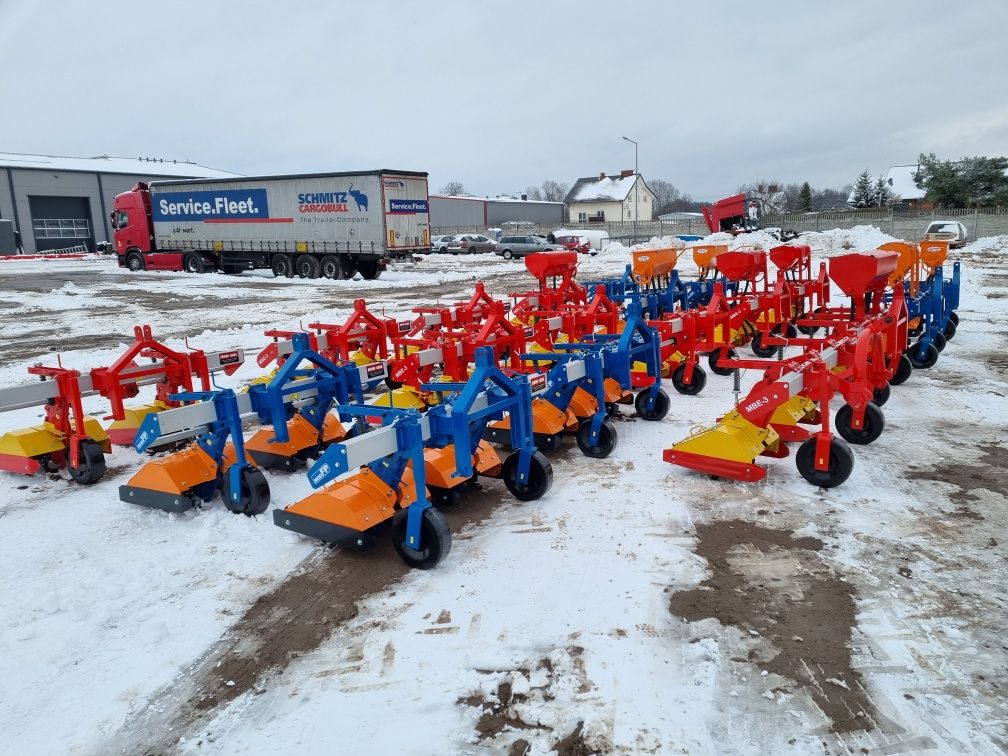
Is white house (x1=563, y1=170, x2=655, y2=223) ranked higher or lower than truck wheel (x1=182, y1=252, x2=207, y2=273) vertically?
higher

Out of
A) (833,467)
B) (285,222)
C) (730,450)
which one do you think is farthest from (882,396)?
(285,222)

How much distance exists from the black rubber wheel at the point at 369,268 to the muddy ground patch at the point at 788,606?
23466 millimetres

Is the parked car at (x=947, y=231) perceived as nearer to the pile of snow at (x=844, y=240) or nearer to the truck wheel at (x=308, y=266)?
the pile of snow at (x=844, y=240)

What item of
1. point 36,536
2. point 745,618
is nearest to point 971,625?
point 745,618

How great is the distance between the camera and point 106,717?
10.5 feet

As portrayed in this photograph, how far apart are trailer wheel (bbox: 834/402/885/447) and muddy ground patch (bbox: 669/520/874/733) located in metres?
2.39

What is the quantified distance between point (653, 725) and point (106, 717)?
2.54m

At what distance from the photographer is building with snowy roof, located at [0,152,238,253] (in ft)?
164

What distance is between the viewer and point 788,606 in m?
3.94

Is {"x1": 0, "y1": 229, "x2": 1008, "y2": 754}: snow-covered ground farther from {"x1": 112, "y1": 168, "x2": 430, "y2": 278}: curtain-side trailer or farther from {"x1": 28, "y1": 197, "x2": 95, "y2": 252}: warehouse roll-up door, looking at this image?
{"x1": 28, "y1": 197, "x2": 95, "y2": 252}: warehouse roll-up door

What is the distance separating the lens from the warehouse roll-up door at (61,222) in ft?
171

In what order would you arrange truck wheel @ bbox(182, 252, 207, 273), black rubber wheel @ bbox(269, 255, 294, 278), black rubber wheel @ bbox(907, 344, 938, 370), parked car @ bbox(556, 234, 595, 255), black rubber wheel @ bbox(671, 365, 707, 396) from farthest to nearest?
1. parked car @ bbox(556, 234, 595, 255)
2. truck wheel @ bbox(182, 252, 207, 273)
3. black rubber wheel @ bbox(269, 255, 294, 278)
4. black rubber wheel @ bbox(907, 344, 938, 370)
5. black rubber wheel @ bbox(671, 365, 707, 396)

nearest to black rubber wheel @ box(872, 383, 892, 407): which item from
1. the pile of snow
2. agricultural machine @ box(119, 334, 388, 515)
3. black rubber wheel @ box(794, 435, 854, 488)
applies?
black rubber wheel @ box(794, 435, 854, 488)

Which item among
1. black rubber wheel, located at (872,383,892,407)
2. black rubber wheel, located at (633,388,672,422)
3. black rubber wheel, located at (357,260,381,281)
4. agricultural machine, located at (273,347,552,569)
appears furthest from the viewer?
black rubber wheel, located at (357,260,381,281)
